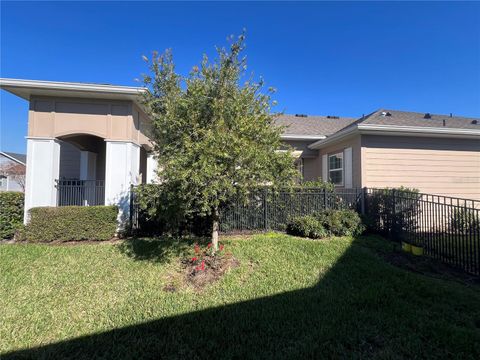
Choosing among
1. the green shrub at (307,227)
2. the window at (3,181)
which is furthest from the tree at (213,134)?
the window at (3,181)

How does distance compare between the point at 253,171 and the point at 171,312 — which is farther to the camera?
the point at 253,171

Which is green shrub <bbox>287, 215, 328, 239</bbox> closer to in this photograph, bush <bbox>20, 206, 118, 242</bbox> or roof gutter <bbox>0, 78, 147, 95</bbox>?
bush <bbox>20, 206, 118, 242</bbox>

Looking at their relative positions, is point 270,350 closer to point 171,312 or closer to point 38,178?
point 171,312

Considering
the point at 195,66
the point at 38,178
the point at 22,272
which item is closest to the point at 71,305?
the point at 22,272

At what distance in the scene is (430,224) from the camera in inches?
280

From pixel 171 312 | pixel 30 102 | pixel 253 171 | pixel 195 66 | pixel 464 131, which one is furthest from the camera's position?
pixel 464 131

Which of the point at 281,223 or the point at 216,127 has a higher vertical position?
the point at 216,127

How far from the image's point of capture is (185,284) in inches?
183

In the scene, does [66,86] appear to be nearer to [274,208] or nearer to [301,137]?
[274,208]

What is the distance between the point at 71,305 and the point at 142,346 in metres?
1.83

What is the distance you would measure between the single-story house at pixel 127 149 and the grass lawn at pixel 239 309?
10.1 ft

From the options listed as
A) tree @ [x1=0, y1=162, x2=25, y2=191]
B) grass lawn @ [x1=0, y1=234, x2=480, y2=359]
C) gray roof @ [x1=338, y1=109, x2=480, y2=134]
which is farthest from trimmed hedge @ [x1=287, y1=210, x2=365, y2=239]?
tree @ [x1=0, y1=162, x2=25, y2=191]

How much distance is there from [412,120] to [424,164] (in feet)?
7.62

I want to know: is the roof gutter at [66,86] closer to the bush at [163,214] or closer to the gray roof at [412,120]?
the bush at [163,214]
